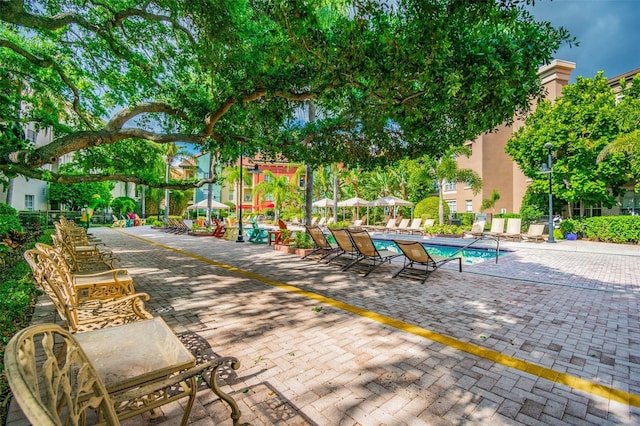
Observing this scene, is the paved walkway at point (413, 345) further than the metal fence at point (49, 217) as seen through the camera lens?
No

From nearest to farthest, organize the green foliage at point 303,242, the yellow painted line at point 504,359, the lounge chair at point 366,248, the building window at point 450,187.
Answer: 1. the yellow painted line at point 504,359
2. the lounge chair at point 366,248
3. the green foliage at point 303,242
4. the building window at point 450,187

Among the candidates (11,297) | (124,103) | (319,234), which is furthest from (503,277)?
(124,103)

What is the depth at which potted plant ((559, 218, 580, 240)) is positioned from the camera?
60.0 ft

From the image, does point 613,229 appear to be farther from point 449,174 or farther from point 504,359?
point 504,359

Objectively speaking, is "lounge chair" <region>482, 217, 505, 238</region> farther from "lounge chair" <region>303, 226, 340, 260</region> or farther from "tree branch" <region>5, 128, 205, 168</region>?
"tree branch" <region>5, 128, 205, 168</region>

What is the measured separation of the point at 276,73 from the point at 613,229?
1954cm

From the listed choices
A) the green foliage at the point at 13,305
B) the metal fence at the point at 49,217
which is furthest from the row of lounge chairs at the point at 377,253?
the metal fence at the point at 49,217

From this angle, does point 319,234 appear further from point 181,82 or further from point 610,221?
point 610,221

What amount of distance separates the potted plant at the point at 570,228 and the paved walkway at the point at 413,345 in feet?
43.1

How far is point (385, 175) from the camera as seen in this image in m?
36.4

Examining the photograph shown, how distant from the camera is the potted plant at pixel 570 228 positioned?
18.3 m

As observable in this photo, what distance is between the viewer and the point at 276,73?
20.2 ft

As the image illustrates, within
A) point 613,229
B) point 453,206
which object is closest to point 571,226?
point 613,229

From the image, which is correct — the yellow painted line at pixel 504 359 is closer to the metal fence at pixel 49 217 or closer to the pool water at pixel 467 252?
the pool water at pixel 467 252
